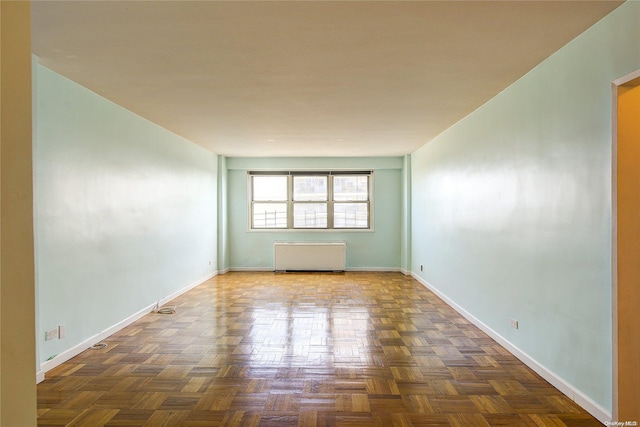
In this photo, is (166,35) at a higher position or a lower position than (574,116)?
higher

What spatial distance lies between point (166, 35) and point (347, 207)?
6.40 m

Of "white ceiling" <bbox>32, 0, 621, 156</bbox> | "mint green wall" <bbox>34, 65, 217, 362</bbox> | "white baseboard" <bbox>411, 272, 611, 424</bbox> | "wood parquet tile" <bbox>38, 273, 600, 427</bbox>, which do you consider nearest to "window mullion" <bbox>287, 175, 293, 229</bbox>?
"mint green wall" <bbox>34, 65, 217, 362</bbox>

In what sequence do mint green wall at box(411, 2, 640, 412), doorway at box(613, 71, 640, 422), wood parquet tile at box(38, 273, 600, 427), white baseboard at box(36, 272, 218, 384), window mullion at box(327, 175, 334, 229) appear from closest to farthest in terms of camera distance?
1. doorway at box(613, 71, 640, 422)
2. mint green wall at box(411, 2, 640, 412)
3. wood parquet tile at box(38, 273, 600, 427)
4. white baseboard at box(36, 272, 218, 384)
5. window mullion at box(327, 175, 334, 229)

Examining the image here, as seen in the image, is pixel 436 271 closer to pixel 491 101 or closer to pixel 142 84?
pixel 491 101

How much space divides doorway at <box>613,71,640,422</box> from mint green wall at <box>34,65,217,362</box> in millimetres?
3986

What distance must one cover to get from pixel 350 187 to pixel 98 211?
5611mm

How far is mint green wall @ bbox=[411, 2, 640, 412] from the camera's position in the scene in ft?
7.55

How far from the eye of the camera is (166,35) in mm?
2477

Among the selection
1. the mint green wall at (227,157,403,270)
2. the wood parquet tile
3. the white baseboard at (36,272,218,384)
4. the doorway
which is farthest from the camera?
the mint green wall at (227,157,403,270)

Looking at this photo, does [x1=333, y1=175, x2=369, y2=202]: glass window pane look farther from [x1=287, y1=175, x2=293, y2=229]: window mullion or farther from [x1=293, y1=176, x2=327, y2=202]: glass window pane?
[x1=287, y1=175, x2=293, y2=229]: window mullion

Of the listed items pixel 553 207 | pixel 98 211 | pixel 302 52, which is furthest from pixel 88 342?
pixel 553 207

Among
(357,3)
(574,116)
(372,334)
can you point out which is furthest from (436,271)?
(357,3)

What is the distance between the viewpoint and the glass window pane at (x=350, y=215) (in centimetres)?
856

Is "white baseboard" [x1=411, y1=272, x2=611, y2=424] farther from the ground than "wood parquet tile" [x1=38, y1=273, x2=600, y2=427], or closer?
farther from the ground
